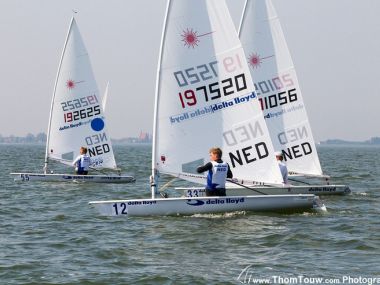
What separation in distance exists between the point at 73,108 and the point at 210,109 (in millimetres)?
13316

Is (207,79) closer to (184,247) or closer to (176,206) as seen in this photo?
(176,206)

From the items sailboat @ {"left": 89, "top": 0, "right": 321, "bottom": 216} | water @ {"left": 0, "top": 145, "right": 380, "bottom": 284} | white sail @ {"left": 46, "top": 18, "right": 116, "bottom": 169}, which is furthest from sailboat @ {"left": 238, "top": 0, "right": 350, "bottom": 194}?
white sail @ {"left": 46, "top": 18, "right": 116, "bottom": 169}

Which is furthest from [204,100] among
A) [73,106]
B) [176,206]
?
[73,106]

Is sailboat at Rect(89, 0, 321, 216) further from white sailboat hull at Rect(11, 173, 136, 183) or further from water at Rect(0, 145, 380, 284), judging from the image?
white sailboat hull at Rect(11, 173, 136, 183)

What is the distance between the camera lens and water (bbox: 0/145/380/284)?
36.4 feet

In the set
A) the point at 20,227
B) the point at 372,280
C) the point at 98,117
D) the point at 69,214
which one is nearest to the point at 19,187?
the point at 98,117

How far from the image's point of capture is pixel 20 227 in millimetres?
15898

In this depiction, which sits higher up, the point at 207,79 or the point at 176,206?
the point at 207,79

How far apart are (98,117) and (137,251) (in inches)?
713

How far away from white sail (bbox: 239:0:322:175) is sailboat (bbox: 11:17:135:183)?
8.57 meters

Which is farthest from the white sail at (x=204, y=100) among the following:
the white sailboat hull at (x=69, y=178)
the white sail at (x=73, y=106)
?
the white sail at (x=73, y=106)

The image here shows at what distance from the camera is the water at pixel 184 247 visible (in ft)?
36.4

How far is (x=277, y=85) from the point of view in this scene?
2369cm

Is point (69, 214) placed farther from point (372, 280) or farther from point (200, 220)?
point (372, 280)
